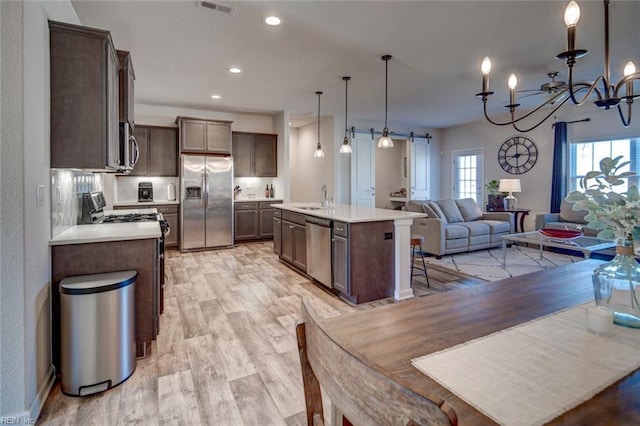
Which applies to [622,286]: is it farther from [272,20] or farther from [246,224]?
[246,224]

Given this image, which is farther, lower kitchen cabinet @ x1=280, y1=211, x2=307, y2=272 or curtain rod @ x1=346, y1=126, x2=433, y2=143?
curtain rod @ x1=346, y1=126, x2=433, y2=143

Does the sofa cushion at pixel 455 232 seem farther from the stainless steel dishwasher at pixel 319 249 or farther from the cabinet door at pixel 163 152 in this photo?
the cabinet door at pixel 163 152

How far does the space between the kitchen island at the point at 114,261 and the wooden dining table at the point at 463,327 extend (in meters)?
1.91

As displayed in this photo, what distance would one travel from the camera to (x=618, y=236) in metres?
1.11

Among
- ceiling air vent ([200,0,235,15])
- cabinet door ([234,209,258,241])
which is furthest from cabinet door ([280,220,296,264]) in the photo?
ceiling air vent ([200,0,235,15])

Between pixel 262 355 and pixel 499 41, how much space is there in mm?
3846

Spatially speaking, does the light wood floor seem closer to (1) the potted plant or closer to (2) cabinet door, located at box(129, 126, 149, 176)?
(2) cabinet door, located at box(129, 126, 149, 176)

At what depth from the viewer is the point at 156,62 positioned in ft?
13.7

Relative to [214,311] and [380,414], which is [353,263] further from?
[380,414]

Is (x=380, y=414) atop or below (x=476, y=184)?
below

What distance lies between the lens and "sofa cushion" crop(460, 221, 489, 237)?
234 inches

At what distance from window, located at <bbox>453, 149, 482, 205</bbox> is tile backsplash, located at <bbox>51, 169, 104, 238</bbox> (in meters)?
7.85

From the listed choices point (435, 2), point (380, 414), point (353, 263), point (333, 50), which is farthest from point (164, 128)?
point (380, 414)

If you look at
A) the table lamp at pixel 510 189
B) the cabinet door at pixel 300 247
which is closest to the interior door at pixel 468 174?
the table lamp at pixel 510 189
